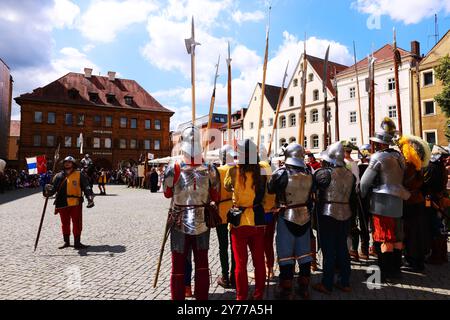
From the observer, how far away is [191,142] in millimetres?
3367

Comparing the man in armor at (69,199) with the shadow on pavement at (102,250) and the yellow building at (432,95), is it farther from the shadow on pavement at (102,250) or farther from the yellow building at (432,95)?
the yellow building at (432,95)

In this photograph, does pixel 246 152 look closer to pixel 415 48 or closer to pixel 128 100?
pixel 415 48

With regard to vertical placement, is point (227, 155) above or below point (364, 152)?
below

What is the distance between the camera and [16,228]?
813 centimetres

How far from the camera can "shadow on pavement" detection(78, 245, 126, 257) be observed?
5.70 metres

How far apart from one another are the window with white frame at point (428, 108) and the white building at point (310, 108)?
7.56m

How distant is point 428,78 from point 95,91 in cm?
3866

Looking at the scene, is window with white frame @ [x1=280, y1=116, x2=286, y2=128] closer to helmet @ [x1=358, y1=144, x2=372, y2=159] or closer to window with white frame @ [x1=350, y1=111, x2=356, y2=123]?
window with white frame @ [x1=350, y1=111, x2=356, y2=123]

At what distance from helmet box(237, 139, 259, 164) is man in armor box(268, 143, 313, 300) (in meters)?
0.36

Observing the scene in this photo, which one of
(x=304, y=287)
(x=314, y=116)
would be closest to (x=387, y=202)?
(x=304, y=287)

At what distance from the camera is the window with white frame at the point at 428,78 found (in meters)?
24.4
